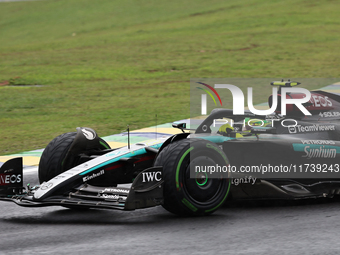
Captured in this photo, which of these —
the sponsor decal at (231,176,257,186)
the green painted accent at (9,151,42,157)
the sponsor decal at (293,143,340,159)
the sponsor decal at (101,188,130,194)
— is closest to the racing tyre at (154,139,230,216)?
the sponsor decal at (231,176,257,186)

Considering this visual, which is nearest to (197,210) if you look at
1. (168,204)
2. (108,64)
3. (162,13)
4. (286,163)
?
(168,204)

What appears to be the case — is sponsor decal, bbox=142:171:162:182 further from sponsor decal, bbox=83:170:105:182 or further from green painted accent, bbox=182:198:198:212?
sponsor decal, bbox=83:170:105:182

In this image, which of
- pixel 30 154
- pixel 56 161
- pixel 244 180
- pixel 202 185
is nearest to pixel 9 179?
pixel 56 161

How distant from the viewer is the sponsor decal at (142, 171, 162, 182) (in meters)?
5.38

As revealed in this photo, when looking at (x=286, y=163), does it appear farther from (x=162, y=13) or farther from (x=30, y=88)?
(x=162, y=13)

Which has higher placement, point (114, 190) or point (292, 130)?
point (292, 130)

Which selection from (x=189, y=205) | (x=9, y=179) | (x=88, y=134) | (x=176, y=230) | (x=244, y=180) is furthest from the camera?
(x=88, y=134)

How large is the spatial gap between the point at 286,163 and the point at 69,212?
7.70 ft

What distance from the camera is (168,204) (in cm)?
554

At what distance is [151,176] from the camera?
543 cm

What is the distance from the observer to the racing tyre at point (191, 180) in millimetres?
5480

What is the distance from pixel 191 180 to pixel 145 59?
24.0 meters

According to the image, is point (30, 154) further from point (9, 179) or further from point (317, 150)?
point (317, 150)

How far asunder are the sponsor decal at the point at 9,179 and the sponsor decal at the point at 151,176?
137 centimetres
